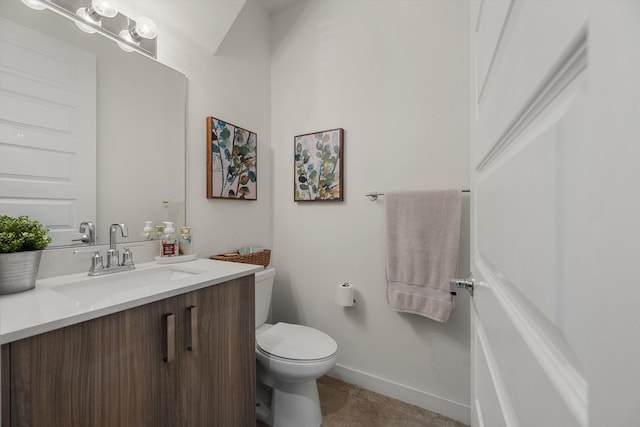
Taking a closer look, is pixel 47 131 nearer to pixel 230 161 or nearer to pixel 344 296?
pixel 230 161

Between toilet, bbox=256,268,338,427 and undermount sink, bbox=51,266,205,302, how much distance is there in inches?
19.2

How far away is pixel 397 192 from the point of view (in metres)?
1.52

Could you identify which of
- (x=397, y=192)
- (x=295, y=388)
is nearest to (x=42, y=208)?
(x=295, y=388)

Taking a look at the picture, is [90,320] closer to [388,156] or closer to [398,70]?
[388,156]

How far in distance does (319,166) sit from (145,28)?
3.82 ft

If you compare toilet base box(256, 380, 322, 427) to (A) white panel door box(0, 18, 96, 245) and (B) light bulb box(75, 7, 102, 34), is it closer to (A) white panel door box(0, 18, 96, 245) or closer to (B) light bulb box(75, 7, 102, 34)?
(A) white panel door box(0, 18, 96, 245)

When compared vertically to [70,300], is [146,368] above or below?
below

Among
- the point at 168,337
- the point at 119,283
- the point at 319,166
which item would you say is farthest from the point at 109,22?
the point at 168,337

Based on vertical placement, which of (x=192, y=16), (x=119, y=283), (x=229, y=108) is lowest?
(x=119, y=283)

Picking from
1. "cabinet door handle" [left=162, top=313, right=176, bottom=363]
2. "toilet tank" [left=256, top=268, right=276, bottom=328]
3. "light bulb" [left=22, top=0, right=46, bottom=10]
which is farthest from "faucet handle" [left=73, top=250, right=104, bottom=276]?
"light bulb" [left=22, top=0, right=46, bottom=10]

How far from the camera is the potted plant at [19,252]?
2.55 feet

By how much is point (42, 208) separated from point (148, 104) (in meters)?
0.66

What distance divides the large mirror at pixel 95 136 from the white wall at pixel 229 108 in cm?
8

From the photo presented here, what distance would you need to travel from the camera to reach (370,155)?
1.70 m
